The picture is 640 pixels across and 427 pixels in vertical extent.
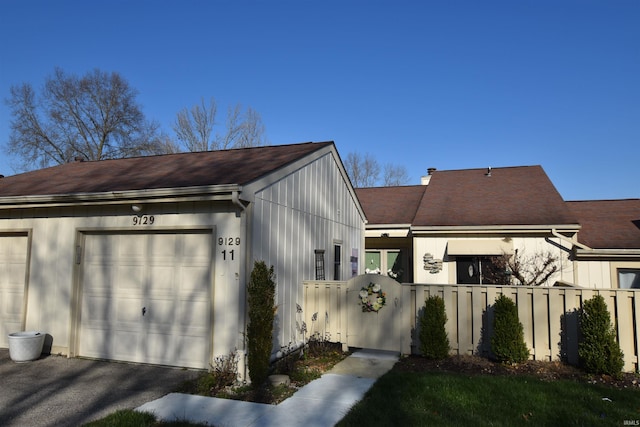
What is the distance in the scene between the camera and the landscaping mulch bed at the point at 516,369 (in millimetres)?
6469

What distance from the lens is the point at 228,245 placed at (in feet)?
22.4

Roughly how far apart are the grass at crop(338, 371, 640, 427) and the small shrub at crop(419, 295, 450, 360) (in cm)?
97


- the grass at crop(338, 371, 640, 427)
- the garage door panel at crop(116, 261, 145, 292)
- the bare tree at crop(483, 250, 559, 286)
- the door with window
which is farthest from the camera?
the door with window

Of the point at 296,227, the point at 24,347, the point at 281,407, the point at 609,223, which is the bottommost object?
the point at 281,407

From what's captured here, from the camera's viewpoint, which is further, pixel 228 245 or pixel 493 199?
pixel 493 199

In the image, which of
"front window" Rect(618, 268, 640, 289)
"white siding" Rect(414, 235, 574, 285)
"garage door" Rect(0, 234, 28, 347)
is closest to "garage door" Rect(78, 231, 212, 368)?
"garage door" Rect(0, 234, 28, 347)

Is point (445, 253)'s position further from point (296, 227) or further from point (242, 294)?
point (242, 294)

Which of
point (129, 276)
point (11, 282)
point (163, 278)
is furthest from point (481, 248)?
point (11, 282)

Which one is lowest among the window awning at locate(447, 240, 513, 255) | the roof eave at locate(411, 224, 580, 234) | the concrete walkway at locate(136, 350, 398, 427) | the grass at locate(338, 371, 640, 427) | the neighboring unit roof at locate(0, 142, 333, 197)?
the concrete walkway at locate(136, 350, 398, 427)

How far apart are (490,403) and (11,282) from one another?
9.10m

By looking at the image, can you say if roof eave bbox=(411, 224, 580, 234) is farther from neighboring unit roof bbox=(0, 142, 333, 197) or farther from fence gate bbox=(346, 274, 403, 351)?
fence gate bbox=(346, 274, 403, 351)

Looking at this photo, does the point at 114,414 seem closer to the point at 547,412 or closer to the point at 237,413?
the point at 237,413

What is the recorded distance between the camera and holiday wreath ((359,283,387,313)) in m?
8.30

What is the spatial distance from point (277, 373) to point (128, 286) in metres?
3.09
